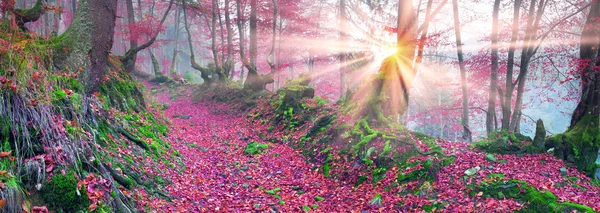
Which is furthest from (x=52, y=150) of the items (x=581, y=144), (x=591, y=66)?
(x=591, y=66)

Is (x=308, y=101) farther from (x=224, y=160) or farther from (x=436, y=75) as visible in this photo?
(x=436, y=75)

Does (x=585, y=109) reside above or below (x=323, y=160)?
above

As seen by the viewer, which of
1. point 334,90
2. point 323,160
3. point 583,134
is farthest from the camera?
point 334,90

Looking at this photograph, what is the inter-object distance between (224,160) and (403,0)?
24.2 feet

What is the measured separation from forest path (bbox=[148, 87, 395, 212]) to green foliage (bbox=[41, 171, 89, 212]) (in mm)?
1749

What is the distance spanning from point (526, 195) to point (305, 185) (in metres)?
4.46

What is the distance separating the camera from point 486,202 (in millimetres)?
5523

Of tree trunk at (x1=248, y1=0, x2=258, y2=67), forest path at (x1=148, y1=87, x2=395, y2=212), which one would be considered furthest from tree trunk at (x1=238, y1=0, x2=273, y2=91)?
forest path at (x1=148, y1=87, x2=395, y2=212)

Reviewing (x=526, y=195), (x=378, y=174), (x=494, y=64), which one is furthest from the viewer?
(x=494, y=64)

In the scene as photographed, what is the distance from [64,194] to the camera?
3270 mm

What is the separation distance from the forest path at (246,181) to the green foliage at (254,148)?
201 millimetres

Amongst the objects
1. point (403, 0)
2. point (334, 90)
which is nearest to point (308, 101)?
point (403, 0)

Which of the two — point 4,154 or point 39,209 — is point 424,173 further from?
point 4,154

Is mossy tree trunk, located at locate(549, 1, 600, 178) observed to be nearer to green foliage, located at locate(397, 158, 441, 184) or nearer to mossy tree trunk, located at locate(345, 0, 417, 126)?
green foliage, located at locate(397, 158, 441, 184)
